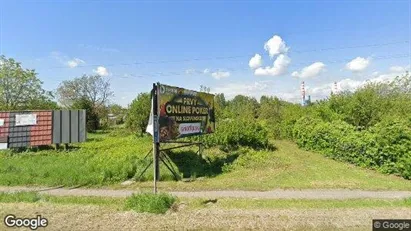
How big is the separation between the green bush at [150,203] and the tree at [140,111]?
18.3 meters

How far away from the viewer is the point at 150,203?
234 inches

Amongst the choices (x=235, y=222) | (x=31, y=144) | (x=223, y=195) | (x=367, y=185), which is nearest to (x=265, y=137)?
(x=367, y=185)

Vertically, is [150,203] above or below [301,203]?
above

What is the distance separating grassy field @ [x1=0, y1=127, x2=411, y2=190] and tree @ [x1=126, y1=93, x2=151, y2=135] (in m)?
9.74

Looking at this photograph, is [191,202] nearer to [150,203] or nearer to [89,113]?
[150,203]

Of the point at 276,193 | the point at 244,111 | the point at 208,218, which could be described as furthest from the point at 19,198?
the point at 244,111

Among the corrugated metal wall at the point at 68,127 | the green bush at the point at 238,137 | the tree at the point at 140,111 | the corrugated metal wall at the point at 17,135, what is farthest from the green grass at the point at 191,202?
the tree at the point at 140,111

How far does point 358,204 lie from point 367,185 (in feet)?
9.88

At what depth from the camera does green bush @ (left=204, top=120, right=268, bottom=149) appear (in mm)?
16250

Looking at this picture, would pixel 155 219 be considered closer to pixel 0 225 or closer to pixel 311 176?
pixel 0 225

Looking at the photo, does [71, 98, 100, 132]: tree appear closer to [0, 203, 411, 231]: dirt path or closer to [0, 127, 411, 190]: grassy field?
[0, 127, 411, 190]: grassy field

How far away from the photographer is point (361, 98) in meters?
20.9

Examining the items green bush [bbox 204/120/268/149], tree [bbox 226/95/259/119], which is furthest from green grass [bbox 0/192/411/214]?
tree [bbox 226/95/259/119]

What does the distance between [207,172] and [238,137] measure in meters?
5.04
